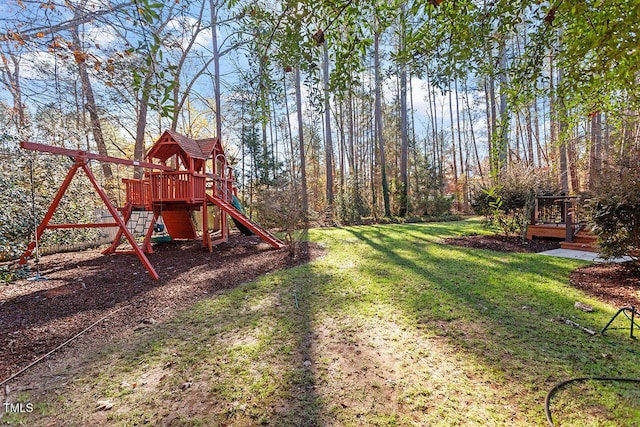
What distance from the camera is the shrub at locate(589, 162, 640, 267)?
13.6 feet

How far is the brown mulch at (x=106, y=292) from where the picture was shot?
9.62ft

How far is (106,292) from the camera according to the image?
432 cm

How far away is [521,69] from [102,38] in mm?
4122

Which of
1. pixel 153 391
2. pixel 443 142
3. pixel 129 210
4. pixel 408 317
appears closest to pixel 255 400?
pixel 153 391

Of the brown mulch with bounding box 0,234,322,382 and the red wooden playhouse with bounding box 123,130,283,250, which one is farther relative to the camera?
the red wooden playhouse with bounding box 123,130,283,250

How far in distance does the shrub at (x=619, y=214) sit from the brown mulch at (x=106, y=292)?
15.9ft

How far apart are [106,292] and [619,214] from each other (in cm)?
772

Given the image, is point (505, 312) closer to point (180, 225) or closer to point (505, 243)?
point (505, 243)

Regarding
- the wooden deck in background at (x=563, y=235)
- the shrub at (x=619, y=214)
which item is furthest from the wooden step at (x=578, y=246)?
the shrub at (x=619, y=214)

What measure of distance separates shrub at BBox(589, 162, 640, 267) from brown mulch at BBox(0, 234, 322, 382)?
4838mm

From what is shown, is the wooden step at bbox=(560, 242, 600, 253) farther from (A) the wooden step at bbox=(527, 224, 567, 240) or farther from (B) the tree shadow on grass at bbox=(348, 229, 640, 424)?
(B) the tree shadow on grass at bbox=(348, 229, 640, 424)

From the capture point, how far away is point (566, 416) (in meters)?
1.70

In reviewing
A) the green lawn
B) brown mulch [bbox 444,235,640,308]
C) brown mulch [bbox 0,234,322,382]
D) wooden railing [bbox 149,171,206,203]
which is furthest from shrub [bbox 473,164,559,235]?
wooden railing [bbox 149,171,206,203]

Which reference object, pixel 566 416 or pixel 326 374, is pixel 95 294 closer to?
pixel 326 374
